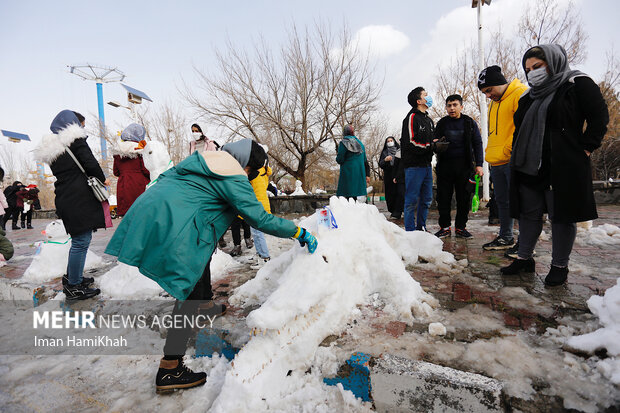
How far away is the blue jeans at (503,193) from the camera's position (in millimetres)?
3523

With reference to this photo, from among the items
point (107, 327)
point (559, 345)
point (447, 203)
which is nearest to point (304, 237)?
point (559, 345)

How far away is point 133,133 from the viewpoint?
410 cm

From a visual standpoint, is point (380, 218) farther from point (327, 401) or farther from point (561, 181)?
point (327, 401)

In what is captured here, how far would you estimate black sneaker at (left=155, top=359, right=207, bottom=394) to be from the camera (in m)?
1.74

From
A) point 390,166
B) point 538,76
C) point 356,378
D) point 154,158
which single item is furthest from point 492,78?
point 154,158

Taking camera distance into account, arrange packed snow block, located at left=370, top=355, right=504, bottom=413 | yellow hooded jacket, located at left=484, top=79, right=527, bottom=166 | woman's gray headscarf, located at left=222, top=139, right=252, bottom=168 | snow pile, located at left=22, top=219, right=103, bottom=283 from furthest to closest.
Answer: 1. snow pile, located at left=22, top=219, right=103, bottom=283
2. yellow hooded jacket, located at left=484, top=79, right=527, bottom=166
3. woman's gray headscarf, located at left=222, top=139, right=252, bottom=168
4. packed snow block, located at left=370, top=355, right=504, bottom=413

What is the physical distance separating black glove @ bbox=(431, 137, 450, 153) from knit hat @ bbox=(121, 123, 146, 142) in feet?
13.2

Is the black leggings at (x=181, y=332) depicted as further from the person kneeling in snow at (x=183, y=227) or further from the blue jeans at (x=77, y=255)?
the blue jeans at (x=77, y=255)

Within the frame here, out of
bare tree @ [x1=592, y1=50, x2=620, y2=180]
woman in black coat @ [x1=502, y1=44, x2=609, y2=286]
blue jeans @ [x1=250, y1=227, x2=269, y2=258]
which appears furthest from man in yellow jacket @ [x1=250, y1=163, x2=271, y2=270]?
bare tree @ [x1=592, y1=50, x2=620, y2=180]

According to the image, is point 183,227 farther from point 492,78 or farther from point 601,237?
point 601,237

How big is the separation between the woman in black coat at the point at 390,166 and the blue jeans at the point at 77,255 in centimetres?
553

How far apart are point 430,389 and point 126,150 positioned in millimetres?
4263

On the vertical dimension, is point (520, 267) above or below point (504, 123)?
below

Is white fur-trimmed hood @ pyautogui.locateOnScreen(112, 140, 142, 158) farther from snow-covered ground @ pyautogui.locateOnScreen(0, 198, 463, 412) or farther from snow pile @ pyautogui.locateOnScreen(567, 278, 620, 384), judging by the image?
snow pile @ pyautogui.locateOnScreen(567, 278, 620, 384)
